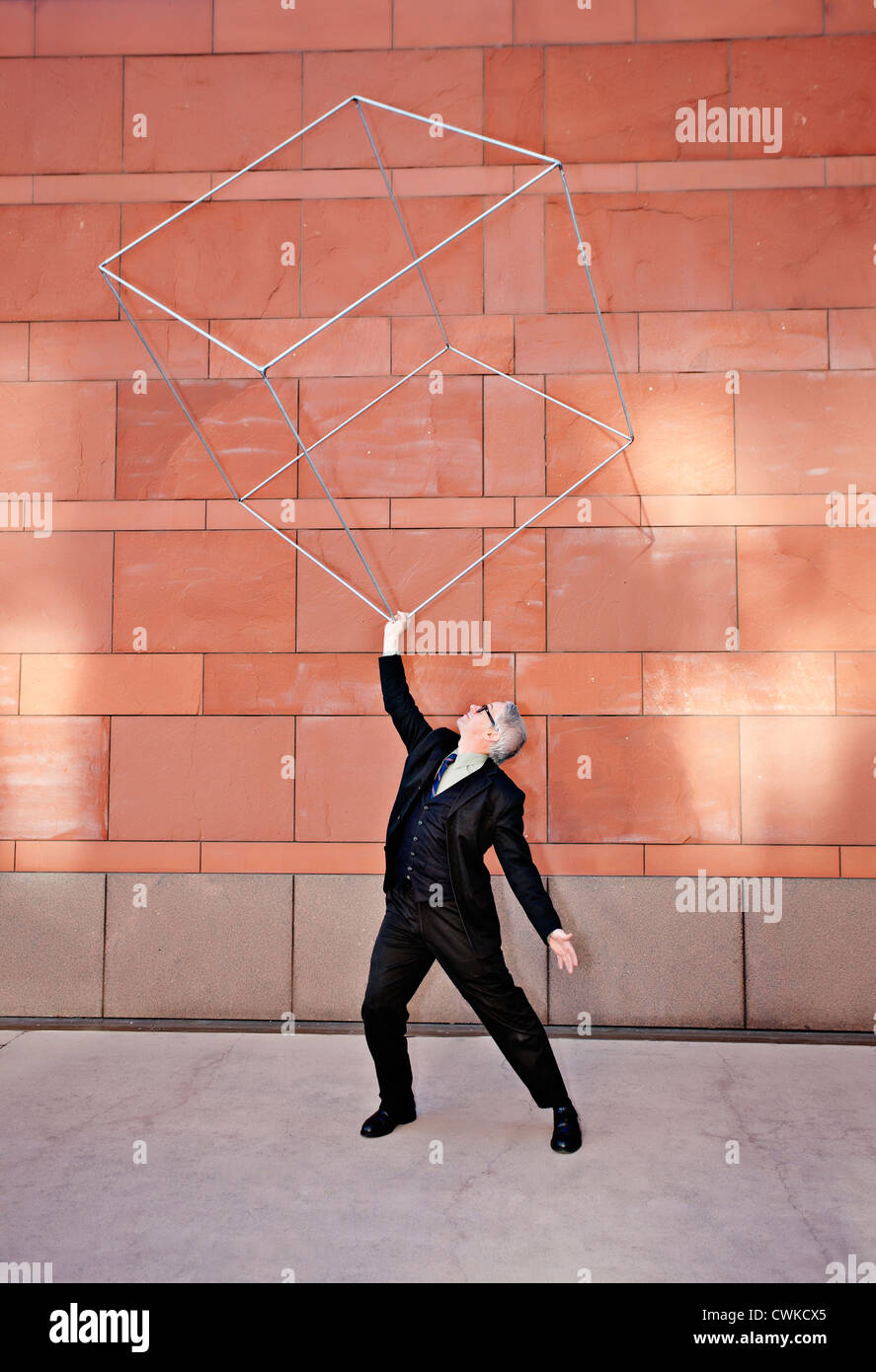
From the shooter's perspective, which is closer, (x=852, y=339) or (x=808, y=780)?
(x=808, y=780)

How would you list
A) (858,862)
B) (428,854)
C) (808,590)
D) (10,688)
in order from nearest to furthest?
(428,854)
(858,862)
(808,590)
(10,688)

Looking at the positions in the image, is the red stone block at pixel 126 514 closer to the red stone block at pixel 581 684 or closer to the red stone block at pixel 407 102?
the red stone block at pixel 581 684

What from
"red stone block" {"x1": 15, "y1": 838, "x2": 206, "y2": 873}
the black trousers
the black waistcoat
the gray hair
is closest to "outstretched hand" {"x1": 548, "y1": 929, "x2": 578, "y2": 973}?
the black trousers

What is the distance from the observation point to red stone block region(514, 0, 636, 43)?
524cm

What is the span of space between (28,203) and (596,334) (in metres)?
3.62

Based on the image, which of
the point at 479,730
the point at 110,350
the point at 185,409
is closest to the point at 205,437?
the point at 185,409

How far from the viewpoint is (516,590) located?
5.14m

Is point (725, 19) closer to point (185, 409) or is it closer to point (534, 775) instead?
point (185, 409)

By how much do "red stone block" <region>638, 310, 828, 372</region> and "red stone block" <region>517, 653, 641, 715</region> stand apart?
1.78 metres

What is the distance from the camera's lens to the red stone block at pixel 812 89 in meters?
5.18

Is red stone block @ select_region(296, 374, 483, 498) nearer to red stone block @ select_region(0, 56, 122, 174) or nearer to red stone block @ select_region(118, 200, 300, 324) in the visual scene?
red stone block @ select_region(118, 200, 300, 324)

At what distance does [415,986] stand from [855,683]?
317 cm

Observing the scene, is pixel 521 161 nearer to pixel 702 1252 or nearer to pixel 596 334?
pixel 596 334

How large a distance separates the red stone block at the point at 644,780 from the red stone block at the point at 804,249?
2585mm
